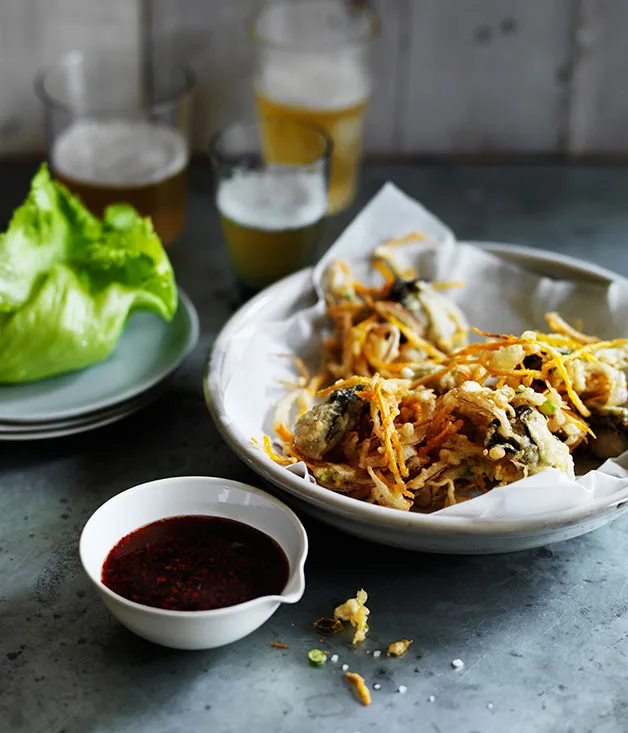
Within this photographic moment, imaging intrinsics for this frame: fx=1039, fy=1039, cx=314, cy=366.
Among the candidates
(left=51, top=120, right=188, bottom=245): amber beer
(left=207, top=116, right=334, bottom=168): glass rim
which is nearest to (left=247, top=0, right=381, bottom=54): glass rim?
(left=207, top=116, right=334, bottom=168): glass rim

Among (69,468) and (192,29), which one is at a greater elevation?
(192,29)

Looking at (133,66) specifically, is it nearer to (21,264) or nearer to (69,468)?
(21,264)

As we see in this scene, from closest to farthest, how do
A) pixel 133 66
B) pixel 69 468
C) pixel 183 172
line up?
pixel 69 468, pixel 183 172, pixel 133 66

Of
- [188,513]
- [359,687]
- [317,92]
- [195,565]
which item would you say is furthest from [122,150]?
[359,687]

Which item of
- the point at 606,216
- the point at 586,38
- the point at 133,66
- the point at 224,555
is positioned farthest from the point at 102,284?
the point at 586,38

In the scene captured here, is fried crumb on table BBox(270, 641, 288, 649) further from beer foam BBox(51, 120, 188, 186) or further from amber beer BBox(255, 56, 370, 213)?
amber beer BBox(255, 56, 370, 213)

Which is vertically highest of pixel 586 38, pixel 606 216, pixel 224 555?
pixel 586 38

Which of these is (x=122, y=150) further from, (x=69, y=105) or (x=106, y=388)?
(x=106, y=388)
